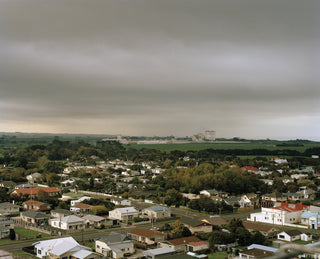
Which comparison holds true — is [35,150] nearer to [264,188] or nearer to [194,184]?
[194,184]

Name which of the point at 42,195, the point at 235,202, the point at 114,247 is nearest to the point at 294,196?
the point at 235,202

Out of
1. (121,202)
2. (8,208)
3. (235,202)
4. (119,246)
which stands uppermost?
(119,246)

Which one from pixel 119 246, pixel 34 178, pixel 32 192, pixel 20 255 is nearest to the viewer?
pixel 20 255

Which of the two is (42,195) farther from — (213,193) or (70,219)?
(213,193)

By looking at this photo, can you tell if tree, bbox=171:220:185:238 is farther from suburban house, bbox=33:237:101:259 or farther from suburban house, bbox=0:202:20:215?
suburban house, bbox=0:202:20:215

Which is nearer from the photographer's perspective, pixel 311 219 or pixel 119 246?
pixel 119 246

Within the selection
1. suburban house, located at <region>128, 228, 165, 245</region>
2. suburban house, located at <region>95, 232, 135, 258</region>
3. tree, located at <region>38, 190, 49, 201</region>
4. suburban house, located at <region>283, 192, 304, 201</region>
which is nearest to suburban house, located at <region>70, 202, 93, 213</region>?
tree, located at <region>38, 190, 49, 201</region>
